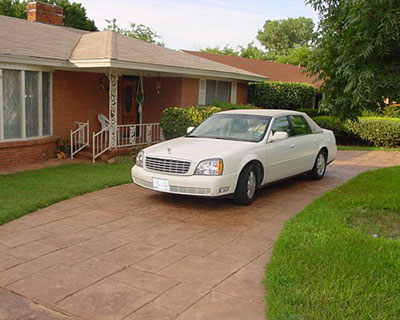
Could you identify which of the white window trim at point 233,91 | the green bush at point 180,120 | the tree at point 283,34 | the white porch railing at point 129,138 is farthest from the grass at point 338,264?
the tree at point 283,34

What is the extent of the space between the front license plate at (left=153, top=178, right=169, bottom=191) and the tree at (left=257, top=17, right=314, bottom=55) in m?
65.6

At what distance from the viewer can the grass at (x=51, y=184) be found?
23.6 feet

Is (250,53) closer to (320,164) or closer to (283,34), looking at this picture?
(283,34)

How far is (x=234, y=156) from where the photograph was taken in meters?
7.21

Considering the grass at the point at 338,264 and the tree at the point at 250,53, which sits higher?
the tree at the point at 250,53

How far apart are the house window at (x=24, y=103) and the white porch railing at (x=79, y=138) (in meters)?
0.83

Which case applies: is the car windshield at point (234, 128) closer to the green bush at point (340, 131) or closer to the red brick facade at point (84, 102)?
the red brick facade at point (84, 102)

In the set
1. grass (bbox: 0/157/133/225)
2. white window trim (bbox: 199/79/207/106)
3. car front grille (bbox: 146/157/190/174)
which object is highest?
white window trim (bbox: 199/79/207/106)

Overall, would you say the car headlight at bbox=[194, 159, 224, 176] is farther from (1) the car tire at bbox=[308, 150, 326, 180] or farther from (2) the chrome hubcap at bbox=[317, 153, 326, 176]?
(2) the chrome hubcap at bbox=[317, 153, 326, 176]

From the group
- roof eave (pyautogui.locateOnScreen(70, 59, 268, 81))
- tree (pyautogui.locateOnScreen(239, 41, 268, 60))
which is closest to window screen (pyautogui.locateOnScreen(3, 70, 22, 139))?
roof eave (pyautogui.locateOnScreen(70, 59, 268, 81))

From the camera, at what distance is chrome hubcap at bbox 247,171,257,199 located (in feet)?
24.8

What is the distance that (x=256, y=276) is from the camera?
4.71 metres

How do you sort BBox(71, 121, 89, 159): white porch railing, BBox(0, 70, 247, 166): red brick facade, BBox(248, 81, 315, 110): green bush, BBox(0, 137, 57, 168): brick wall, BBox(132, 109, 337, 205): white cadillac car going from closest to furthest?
1. BBox(132, 109, 337, 205): white cadillac car
2. BBox(0, 137, 57, 168): brick wall
3. BBox(0, 70, 247, 166): red brick facade
4. BBox(71, 121, 89, 159): white porch railing
5. BBox(248, 81, 315, 110): green bush

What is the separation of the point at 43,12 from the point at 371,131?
13.3m
